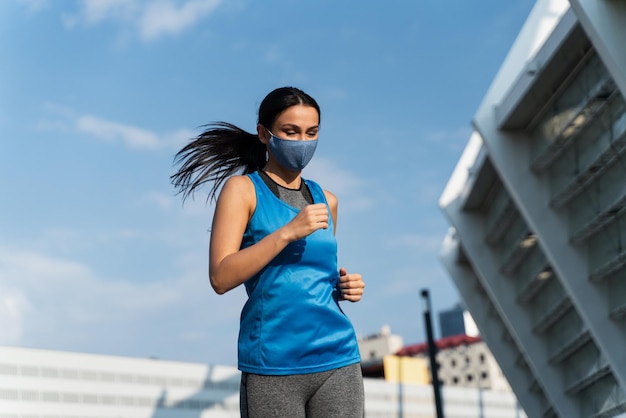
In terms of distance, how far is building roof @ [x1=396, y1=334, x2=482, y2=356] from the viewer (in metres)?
146

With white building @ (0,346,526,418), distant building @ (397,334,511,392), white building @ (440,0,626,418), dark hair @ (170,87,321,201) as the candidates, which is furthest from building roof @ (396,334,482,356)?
dark hair @ (170,87,321,201)

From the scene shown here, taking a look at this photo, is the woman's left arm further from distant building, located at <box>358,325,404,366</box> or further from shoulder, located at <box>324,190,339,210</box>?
distant building, located at <box>358,325,404,366</box>

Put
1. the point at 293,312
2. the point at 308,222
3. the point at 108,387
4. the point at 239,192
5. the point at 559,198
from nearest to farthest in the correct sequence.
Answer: the point at 308,222 → the point at 293,312 → the point at 239,192 → the point at 559,198 → the point at 108,387

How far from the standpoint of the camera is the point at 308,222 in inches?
112

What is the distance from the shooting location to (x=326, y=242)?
3.07 metres

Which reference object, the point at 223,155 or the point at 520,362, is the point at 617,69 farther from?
the point at 520,362

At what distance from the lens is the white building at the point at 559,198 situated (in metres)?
25.9

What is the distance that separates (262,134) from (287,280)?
1.83 feet

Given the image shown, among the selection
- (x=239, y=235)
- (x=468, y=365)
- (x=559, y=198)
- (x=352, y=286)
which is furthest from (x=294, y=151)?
(x=468, y=365)

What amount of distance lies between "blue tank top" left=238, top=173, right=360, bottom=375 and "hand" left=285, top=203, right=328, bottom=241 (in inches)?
5.9

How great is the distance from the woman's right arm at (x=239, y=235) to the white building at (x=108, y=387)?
225ft

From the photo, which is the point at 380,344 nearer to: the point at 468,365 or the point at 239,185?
the point at 468,365

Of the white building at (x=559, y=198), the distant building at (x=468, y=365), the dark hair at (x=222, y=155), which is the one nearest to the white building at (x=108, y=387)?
the white building at (x=559, y=198)

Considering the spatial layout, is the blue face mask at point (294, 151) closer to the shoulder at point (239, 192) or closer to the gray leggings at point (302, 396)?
the shoulder at point (239, 192)
